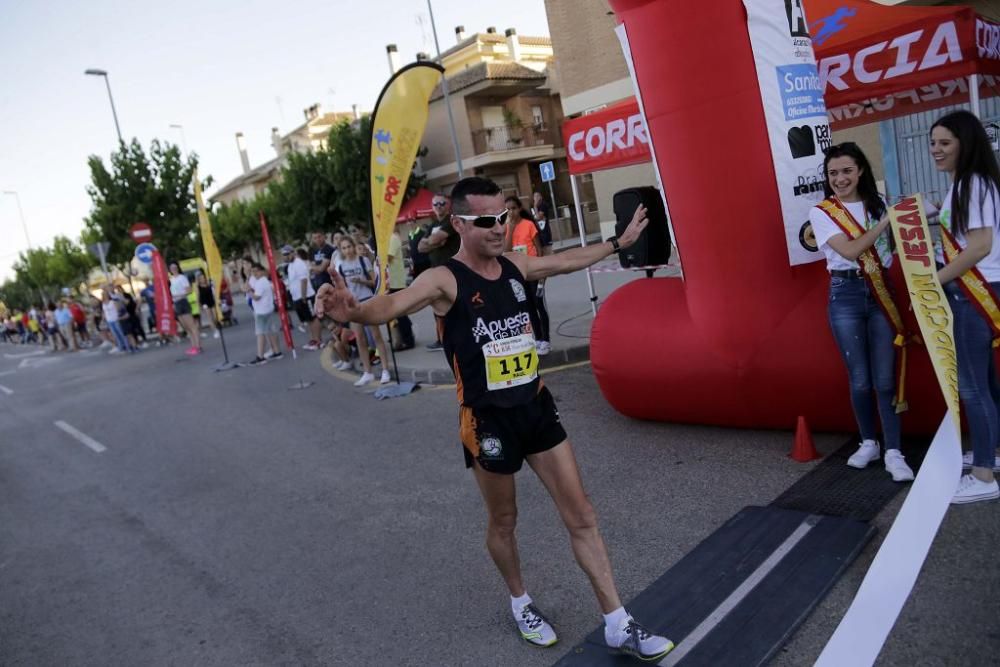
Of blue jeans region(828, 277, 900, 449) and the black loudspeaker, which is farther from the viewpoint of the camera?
the black loudspeaker

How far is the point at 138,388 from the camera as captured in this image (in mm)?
12000

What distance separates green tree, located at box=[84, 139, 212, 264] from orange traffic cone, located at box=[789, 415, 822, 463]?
2754cm

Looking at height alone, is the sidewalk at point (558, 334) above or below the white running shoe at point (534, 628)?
above

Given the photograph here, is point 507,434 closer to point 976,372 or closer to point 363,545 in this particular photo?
point 363,545

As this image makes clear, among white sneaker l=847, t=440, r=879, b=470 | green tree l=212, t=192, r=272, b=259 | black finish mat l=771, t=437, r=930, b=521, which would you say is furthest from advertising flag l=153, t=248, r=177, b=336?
green tree l=212, t=192, r=272, b=259

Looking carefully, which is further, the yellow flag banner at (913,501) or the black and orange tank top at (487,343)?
the black and orange tank top at (487,343)

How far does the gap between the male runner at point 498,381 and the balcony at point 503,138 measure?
31.8 metres

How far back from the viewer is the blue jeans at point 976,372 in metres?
3.37

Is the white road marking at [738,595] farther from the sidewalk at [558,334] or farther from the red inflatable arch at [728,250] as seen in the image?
the sidewalk at [558,334]

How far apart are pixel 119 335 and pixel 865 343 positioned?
759 inches

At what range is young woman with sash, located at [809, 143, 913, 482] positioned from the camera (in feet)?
12.1

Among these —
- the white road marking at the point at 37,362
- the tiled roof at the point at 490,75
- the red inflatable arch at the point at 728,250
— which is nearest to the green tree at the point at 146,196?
the white road marking at the point at 37,362

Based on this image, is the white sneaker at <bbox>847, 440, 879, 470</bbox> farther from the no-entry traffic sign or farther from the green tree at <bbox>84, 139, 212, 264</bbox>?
the green tree at <bbox>84, 139, 212, 264</bbox>

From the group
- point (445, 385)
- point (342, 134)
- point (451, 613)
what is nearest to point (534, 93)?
point (342, 134)
